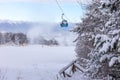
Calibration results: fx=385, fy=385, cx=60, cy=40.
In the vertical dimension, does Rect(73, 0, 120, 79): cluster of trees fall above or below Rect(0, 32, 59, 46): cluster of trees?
above

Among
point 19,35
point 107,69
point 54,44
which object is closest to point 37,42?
point 19,35

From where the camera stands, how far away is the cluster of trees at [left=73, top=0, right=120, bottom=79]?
779 cm

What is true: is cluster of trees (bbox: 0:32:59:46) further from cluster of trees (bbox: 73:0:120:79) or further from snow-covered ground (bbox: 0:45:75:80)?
cluster of trees (bbox: 73:0:120:79)

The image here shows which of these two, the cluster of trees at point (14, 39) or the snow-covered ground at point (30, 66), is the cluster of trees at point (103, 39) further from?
the cluster of trees at point (14, 39)

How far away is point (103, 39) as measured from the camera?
820 centimetres

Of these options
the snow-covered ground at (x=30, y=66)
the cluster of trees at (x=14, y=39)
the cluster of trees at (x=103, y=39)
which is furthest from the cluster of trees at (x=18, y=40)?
the cluster of trees at (x=103, y=39)

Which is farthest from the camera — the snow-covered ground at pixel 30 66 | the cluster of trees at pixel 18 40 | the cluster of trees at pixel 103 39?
the cluster of trees at pixel 18 40

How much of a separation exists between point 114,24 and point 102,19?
593 cm

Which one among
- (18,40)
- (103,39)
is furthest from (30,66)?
(18,40)

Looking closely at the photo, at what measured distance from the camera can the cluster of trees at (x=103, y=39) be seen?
307 inches

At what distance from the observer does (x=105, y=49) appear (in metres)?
7.73

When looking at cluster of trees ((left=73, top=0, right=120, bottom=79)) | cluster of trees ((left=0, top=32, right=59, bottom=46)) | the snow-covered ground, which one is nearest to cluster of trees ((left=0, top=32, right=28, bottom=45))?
cluster of trees ((left=0, top=32, right=59, bottom=46))

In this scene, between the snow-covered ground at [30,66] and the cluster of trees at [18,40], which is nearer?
the snow-covered ground at [30,66]

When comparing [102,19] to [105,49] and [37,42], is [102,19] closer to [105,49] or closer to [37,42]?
[105,49]
